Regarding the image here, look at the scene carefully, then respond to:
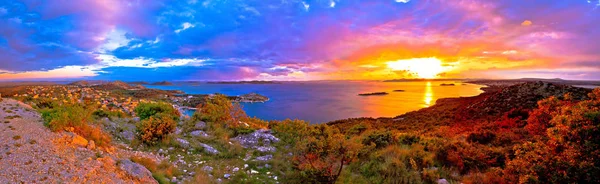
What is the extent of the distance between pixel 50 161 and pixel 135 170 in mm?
1464

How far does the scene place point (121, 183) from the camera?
4945mm

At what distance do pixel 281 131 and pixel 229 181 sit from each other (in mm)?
6208

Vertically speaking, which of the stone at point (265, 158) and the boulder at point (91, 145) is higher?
the boulder at point (91, 145)

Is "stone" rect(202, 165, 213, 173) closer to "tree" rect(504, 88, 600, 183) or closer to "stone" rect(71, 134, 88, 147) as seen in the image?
"stone" rect(71, 134, 88, 147)

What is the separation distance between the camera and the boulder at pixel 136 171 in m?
5.51

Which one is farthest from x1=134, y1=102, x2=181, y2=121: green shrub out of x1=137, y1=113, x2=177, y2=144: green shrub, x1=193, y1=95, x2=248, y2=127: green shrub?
x1=137, y1=113, x2=177, y2=144: green shrub

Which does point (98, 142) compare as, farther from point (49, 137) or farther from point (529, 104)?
point (529, 104)

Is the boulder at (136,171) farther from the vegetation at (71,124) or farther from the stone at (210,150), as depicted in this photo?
the stone at (210,150)

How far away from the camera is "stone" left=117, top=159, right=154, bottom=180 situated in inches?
218

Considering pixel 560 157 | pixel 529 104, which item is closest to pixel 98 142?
pixel 560 157

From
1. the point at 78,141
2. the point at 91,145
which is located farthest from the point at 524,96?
the point at 78,141

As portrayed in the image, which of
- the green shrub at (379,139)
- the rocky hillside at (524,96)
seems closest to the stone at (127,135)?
the green shrub at (379,139)

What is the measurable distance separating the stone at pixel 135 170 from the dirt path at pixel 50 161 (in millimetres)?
25

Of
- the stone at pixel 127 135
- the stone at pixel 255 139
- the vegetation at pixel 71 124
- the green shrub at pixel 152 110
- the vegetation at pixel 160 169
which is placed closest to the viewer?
the vegetation at pixel 160 169
